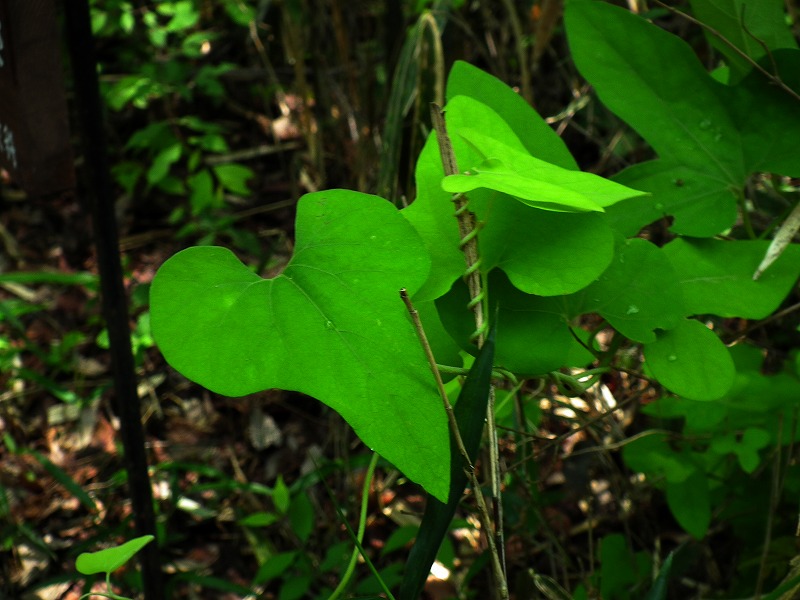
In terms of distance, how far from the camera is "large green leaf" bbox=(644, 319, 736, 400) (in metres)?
0.54

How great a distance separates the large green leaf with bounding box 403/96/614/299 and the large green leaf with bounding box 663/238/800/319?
118mm

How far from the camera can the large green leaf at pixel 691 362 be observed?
540 mm

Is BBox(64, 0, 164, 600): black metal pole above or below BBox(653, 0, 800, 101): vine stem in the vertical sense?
below

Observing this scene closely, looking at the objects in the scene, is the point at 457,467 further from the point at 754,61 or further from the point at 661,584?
the point at 754,61

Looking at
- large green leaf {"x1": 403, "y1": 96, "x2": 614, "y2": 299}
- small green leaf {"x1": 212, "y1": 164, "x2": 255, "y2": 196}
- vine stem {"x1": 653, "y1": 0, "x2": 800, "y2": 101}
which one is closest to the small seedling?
large green leaf {"x1": 403, "y1": 96, "x2": 614, "y2": 299}

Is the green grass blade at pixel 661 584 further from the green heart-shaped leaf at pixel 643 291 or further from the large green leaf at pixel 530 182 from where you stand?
the large green leaf at pixel 530 182

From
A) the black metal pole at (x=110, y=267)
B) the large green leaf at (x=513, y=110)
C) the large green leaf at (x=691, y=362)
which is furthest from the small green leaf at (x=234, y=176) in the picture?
the large green leaf at (x=691, y=362)

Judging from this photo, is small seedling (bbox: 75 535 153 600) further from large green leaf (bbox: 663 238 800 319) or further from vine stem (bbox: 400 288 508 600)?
large green leaf (bbox: 663 238 800 319)

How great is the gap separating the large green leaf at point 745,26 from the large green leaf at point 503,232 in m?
0.23

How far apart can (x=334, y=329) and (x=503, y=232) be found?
0.47 ft

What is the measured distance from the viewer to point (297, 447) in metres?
2.00

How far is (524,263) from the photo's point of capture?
509 millimetres

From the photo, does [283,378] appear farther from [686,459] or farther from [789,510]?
[789,510]

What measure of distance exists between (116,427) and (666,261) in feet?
6.25
